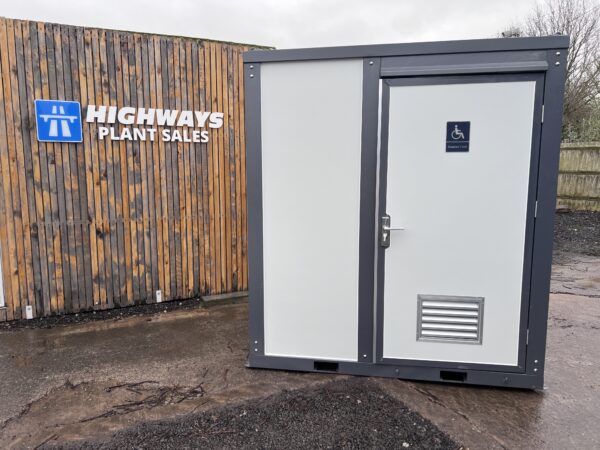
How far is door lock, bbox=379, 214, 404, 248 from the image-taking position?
298cm

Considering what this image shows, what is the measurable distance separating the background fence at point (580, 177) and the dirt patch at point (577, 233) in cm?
36

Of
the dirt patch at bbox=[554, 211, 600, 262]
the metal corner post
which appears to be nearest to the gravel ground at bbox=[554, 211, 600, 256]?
the dirt patch at bbox=[554, 211, 600, 262]

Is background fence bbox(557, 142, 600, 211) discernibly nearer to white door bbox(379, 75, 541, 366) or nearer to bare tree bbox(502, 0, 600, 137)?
bare tree bbox(502, 0, 600, 137)

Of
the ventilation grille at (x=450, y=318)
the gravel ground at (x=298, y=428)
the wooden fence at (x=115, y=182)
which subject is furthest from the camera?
the wooden fence at (x=115, y=182)

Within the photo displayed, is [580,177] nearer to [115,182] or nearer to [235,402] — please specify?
[115,182]

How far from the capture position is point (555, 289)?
548cm

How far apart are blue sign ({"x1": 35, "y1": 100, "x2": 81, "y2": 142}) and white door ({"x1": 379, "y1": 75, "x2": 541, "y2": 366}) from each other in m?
3.04

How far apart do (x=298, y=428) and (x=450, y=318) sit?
1253 mm

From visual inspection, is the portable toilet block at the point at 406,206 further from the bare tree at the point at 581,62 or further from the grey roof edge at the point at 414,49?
the bare tree at the point at 581,62

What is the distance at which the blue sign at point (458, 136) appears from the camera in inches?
111

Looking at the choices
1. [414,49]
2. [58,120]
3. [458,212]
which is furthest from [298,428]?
[58,120]

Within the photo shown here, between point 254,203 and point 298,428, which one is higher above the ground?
point 254,203

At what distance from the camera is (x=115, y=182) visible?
14.6 feet

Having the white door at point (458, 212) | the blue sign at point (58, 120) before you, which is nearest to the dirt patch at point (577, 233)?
the white door at point (458, 212)
